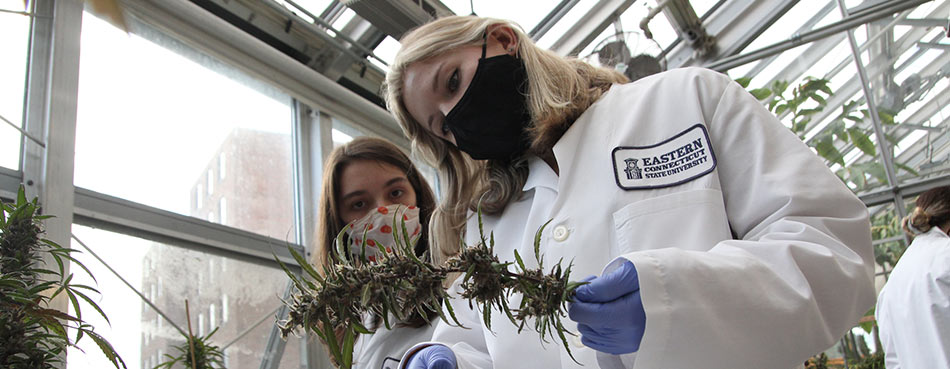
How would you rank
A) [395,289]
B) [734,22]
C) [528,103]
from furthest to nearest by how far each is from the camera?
[734,22]
[528,103]
[395,289]

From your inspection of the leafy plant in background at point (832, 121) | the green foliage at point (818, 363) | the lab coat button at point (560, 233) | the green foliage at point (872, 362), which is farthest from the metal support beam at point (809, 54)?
the lab coat button at point (560, 233)

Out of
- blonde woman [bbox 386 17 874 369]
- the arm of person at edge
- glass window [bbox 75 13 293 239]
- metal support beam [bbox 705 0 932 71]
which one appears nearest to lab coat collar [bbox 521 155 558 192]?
blonde woman [bbox 386 17 874 369]

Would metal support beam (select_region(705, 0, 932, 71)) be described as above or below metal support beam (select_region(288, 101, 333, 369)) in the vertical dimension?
above

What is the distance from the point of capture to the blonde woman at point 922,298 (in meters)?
2.44

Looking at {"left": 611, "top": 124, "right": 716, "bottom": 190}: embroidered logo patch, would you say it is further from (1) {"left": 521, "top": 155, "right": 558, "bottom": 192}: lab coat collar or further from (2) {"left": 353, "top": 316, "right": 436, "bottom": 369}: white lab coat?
(2) {"left": 353, "top": 316, "right": 436, "bottom": 369}: white lab coat

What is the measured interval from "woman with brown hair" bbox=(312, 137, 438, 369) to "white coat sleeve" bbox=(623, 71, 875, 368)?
108cm

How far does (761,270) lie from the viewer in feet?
2.68

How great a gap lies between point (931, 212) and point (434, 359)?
2574 millimetres

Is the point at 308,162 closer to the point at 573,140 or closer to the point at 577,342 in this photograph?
the point at 573,140

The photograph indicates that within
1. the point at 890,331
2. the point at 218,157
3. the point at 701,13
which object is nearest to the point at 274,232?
the point at 218,157

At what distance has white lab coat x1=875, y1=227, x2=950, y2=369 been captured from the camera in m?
2.43

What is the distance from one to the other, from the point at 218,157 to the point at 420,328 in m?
→ 2.60

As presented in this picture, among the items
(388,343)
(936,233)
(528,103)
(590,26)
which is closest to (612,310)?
(528,103)

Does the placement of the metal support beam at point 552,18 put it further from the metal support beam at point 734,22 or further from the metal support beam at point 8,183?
the metal support beam at point 8,183
